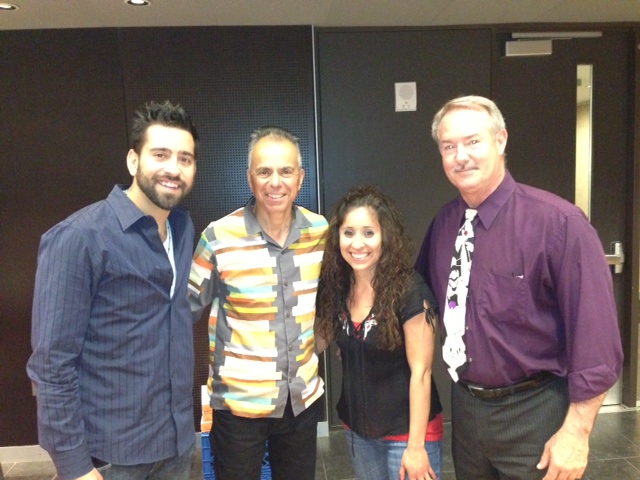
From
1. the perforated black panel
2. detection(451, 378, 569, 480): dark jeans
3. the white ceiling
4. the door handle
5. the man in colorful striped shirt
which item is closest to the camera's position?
detection(451, 378, 569, 480): dark jeans

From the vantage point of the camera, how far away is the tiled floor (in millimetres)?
2787

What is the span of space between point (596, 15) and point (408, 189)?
5.14ft

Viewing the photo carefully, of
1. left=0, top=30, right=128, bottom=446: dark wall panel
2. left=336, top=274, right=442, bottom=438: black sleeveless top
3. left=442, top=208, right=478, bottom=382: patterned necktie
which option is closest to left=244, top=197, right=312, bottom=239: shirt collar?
left=336, top=274, right=442, bottom=438: black sleeveless top

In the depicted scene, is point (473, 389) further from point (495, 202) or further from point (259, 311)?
point (259, 311)

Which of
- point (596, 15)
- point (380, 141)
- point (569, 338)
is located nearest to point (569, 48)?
point (596, 15)

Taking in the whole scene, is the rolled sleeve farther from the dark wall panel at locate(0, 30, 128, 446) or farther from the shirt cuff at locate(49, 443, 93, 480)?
the dark wall panel at locate(0, 30, 128, 446)

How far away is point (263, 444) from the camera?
5.94ft

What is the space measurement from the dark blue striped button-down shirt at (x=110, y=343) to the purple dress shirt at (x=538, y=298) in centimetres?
96

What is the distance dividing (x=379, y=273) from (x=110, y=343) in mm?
876

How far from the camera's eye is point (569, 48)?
3.17m

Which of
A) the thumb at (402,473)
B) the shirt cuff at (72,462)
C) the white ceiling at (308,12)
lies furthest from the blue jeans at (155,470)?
the white ceiling at (308,12)

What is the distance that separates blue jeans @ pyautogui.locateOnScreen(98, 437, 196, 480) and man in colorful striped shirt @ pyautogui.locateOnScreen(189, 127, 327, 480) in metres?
0.16

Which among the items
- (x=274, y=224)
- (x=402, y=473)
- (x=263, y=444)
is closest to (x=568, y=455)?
(x=402, y=473)

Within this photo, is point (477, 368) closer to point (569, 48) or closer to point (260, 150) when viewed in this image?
point (260, 150)
